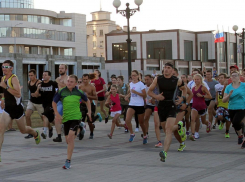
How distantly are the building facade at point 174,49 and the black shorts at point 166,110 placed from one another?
196ft

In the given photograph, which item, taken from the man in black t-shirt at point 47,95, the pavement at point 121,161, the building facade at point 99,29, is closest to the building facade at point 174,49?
the building facade at point 99,29

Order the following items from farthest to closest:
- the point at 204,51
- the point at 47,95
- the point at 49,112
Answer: the point at 204,51 → the point at 47,95 → the point at 49,112

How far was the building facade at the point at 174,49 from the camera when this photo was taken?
72312mm

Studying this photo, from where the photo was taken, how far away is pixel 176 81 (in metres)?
9.86

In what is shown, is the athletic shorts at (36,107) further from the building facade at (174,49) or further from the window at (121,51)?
the window at (121,51)

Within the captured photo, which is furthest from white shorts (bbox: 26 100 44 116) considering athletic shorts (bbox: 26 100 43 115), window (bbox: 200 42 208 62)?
window (bbox: 200 42 208 62)

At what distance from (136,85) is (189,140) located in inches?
82.0

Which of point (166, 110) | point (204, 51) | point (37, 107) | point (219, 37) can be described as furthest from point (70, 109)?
point (204, 51)

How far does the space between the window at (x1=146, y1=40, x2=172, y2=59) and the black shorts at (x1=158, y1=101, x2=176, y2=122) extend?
63.6 meters

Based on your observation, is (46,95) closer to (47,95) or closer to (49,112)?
(47,95)

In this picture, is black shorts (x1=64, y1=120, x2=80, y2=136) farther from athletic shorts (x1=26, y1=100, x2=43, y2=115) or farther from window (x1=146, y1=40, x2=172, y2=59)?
window (x1=146, y1=40, x2=172, y2=59)

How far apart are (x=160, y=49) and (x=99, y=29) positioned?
53.5m

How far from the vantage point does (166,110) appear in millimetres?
9898

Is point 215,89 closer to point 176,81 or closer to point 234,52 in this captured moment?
point 176,81
